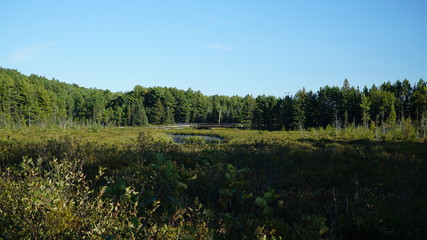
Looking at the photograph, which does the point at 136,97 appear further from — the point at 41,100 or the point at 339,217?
the point at 339,217

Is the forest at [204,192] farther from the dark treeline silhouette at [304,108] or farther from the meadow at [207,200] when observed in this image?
the dark treeline silhouette at [304,108]

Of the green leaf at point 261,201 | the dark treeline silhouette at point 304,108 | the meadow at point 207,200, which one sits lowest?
the meadow at point 207,200

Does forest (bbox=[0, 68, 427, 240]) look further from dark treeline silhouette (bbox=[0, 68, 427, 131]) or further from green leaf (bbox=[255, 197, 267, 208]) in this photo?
dark treeline silhouette (bbox=[0, 68, 427, 131])

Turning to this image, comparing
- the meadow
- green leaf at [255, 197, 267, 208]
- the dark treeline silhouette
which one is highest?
the dark treeline silhouette

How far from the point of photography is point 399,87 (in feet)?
204

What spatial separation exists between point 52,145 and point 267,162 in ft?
23.5

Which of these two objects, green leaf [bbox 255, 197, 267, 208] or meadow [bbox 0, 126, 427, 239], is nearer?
green leaf [bbox 255, 197, 267, 208]

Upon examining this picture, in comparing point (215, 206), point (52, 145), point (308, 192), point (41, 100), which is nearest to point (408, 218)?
point (308, 192)

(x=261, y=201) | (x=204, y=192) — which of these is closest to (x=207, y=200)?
(x=204, y=192)

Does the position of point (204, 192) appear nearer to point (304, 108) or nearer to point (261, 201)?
point (261, 201)

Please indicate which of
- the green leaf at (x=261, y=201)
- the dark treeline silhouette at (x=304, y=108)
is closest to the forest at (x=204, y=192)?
the green leaf at (x=261, y=201)

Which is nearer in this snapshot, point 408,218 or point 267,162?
point 408,218

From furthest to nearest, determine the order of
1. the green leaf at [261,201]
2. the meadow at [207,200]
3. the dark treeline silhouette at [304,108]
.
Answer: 1. the dark treeline silhouette at [304,108]
2. the meadow at [207,200]
3. the green leaf at [261,201]

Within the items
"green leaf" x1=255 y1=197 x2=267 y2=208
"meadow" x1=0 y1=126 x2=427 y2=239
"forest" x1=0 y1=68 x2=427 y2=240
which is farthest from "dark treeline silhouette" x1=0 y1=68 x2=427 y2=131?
"green leaf" x1=255 y1=197 x2=267 y2=208
